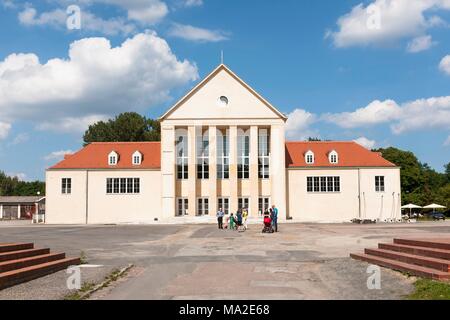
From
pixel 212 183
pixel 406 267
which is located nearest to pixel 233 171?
pixel 212 183

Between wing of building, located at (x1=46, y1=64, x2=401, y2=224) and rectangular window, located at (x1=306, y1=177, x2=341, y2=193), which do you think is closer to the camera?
wing of building, located at (x1=46, y1=64, x2=401, y2=224)

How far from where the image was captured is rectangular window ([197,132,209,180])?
52250mm

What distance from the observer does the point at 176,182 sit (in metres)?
52.6

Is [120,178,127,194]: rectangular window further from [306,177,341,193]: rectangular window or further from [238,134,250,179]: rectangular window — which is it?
[306,177,341,193]: rectangular window

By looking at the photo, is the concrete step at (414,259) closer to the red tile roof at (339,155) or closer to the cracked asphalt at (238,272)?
the cracked asphalt at (238,272)

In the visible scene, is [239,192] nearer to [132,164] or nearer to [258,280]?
[132,164]

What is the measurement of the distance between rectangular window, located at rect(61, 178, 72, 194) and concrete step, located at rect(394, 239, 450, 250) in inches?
1656

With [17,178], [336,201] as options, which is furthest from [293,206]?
[17,178]

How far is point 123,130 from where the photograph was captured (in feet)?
290

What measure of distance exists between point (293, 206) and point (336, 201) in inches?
179

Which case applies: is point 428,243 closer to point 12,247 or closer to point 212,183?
point 12,247

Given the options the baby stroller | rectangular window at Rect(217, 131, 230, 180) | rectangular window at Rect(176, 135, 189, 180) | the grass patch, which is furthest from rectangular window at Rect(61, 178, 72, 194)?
the grass patch
